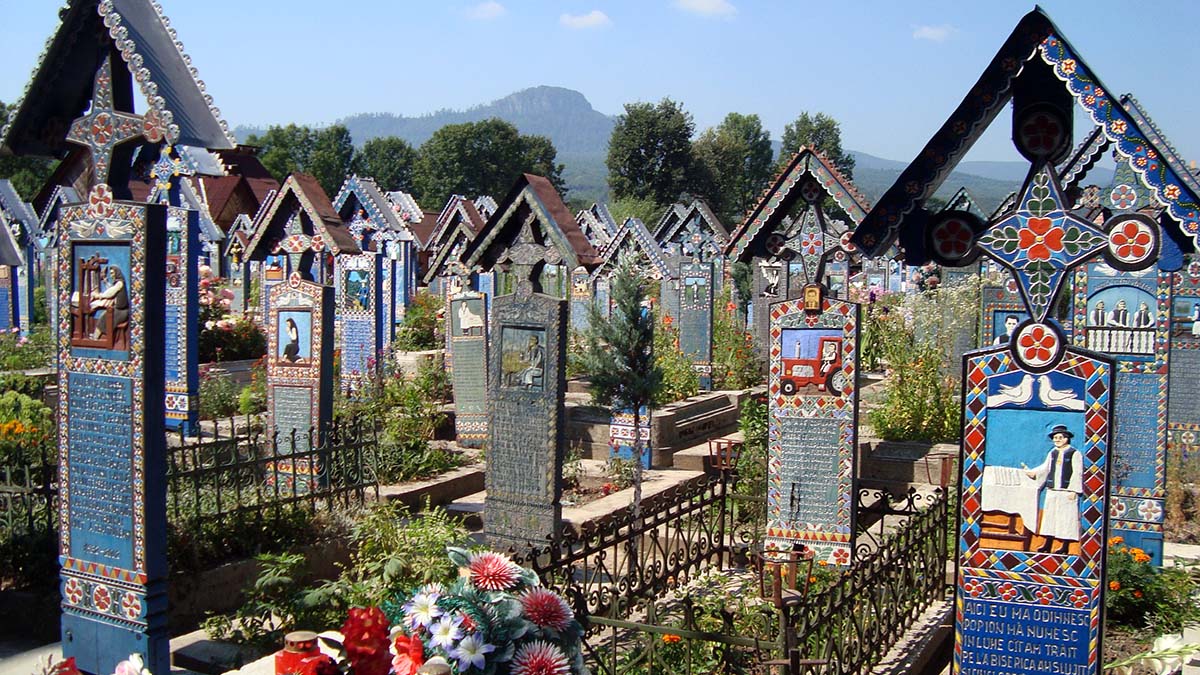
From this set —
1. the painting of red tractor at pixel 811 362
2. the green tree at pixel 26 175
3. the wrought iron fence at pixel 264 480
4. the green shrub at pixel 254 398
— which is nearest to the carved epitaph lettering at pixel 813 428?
the painting of red tractor at pixel 811 362

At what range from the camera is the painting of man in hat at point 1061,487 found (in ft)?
17.0

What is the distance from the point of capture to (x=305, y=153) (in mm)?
91500

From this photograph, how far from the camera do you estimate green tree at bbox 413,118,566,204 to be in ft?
279

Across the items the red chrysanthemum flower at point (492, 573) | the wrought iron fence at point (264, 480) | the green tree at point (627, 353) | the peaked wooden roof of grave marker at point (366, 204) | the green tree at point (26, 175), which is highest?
the green tree at point (26, 175)

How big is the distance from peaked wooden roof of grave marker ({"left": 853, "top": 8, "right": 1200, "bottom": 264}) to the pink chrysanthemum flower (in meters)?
2.72

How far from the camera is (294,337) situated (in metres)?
11.2

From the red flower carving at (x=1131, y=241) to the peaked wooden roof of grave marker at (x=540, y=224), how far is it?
461 centimetres

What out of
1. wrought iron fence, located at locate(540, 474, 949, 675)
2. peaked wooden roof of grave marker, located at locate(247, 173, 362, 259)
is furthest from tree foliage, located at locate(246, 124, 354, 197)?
wrought iron fence, located at locate(540, 474, 949, 675)

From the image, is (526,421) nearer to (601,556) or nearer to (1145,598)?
(601,556)

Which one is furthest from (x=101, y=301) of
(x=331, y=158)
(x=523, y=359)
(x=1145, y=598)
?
(x=331, y=158)

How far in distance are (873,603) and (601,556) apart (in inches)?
63.6

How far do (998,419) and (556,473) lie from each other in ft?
14.3

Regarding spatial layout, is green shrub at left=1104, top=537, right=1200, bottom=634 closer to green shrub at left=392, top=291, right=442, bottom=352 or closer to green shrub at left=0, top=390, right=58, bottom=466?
green shrub at left=0, top=390, right=58, bottom=466

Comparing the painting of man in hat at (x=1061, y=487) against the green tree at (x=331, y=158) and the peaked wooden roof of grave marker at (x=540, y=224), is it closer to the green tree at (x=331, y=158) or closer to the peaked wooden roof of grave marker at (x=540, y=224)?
the peaked wooden roof of grave marker at (x=540, y=224)
